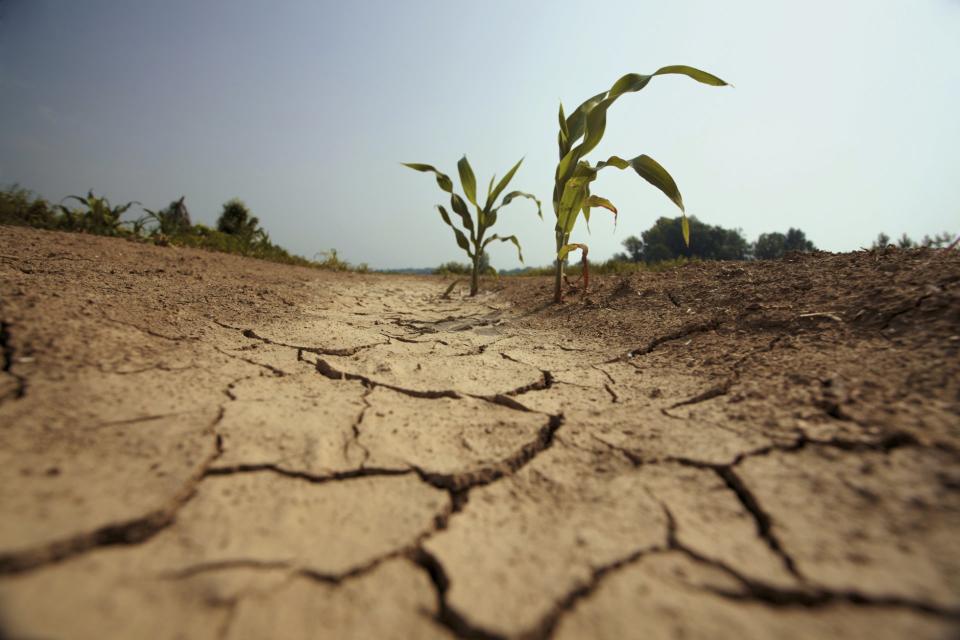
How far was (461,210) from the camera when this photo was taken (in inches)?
144

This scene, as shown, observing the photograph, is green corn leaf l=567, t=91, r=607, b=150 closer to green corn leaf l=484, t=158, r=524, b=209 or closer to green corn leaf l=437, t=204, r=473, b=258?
green corn leaf l=484, t=158, r=524, b=209

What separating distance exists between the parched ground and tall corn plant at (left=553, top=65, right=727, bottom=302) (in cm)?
97

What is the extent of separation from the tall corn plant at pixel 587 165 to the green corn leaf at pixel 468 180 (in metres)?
0.98

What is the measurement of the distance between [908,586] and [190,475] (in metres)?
1.31

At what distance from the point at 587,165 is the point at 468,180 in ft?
4.17

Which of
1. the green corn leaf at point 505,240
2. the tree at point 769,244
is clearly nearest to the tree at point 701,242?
the tree at point 769,244

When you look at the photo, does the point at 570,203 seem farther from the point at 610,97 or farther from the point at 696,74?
the point at 696,74

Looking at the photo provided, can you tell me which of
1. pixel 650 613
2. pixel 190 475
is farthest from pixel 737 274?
pixel 190 475

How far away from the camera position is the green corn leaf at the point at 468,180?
3496mm

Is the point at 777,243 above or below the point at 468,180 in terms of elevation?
above

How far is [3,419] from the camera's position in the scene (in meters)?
0.91

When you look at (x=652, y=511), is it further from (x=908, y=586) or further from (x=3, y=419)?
(x=3, y=419)

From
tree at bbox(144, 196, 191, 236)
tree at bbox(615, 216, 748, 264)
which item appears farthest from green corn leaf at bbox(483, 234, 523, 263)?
tree at bbox(615, 216, 748, 264)

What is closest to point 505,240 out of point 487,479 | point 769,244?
point 487,479
